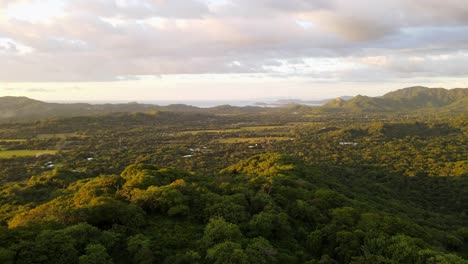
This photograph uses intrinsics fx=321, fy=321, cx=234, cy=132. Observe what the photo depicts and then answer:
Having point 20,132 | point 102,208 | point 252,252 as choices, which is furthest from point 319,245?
point 20,132

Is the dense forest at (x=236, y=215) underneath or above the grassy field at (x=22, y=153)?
above

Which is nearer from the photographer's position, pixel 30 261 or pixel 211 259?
pixel 30 261

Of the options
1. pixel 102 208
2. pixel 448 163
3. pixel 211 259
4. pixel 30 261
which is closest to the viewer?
pixel 30 261

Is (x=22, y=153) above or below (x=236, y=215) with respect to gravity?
below

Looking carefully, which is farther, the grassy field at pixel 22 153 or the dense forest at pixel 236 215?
the grassy field at pixel 22 153

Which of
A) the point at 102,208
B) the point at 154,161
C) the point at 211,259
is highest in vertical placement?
→ the point at 102,208

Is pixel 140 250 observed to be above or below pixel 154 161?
above

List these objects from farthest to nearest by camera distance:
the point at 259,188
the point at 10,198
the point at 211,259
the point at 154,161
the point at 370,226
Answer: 1. the point at 154,161
2. the point at 10,198
3. the point at 259,188
4. the point at 370,226
5. the point at 211,259

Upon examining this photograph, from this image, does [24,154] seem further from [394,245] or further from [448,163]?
[448,163]

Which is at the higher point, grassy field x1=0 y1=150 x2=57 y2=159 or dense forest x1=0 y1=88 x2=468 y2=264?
dense forest x1=0 y1=88 x2=468 y2=264

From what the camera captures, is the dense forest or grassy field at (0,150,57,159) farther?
grassy field at (0,150,57,159)

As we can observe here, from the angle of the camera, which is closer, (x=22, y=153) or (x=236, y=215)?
(x=236, y=215)
